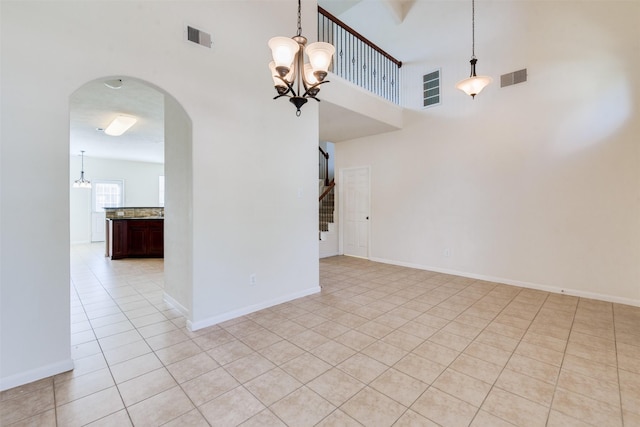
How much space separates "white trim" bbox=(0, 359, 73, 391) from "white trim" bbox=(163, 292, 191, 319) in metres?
1.02

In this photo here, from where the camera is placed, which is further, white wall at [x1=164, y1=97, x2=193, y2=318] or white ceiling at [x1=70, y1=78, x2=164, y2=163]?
white ceiling at [x1=70, y1=78, x2=164, y2=163]

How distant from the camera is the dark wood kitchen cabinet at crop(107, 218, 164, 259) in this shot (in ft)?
22.1

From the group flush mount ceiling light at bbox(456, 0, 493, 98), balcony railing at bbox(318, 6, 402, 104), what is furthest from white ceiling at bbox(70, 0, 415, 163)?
flush mount ceiling light at bbox(456, 0, 493, 98)

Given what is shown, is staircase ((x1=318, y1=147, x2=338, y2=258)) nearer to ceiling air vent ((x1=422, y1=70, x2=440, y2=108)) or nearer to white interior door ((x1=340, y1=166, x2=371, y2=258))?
white interior door ((x1=340, y1=166, x2=371, y2=258))

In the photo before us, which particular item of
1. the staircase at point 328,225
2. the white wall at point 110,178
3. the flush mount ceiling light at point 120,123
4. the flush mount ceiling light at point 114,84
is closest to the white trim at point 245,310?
the staircase at point 328,225

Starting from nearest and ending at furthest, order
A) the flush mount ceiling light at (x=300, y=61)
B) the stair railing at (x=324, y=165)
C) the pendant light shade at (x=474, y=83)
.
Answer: the flush mount ceiling light at (x=300, y=61) → the pendant light shade at (x=474, y=83) → the stair railing at (x=324, y=165)

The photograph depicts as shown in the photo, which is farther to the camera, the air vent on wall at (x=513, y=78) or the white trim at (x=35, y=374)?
the air vent on wall at (x=513, y=78)

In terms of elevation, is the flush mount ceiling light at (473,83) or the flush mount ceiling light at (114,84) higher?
the flush mount ceiling light at (114,84)

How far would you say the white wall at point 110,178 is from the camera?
9445 mm

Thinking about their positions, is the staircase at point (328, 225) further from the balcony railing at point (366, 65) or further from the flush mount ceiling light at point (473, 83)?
the flush mount ceiling light at point (473, 83)

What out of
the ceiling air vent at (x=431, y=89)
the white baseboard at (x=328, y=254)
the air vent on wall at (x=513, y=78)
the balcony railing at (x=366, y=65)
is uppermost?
the balcony railing at (x=366, y=65)

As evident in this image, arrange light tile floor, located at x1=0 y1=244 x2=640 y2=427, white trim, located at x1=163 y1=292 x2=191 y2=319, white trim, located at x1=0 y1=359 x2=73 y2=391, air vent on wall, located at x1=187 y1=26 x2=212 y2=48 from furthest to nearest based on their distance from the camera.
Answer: white trim, located at x1=163 y1=292 x2=191 y2=319
air vent on wall, located at x1=187 y1=26 x2=212 y2=48
white trim, located at x1=0 y1=359 x2=73 y2=391
light tile floor, located at x1=0 y1=244 x2=640 y2=427

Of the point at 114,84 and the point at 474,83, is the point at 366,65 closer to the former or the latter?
the point at 474,83

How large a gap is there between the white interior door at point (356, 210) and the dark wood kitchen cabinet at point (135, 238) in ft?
14.9
